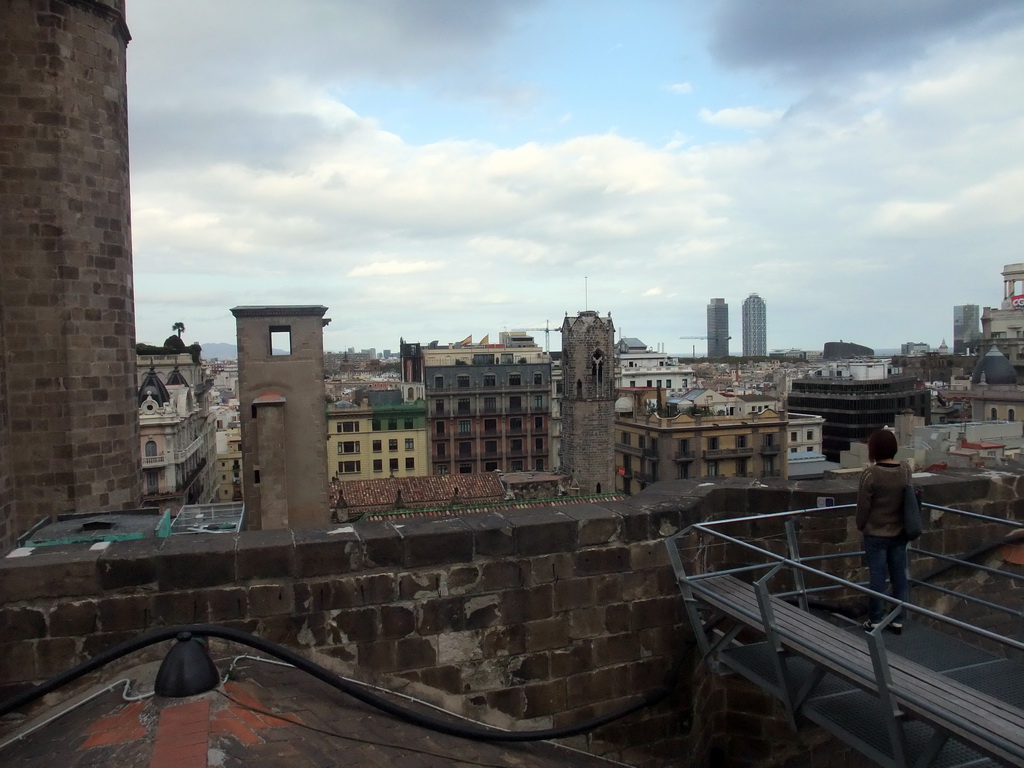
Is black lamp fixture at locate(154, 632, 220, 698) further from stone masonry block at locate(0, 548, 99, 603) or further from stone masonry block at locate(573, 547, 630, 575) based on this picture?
stone masonry block at locate(573, 547, 630, 575)

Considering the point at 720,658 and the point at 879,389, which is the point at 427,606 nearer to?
the point at 720,658

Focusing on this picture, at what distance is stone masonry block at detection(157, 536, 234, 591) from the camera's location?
13.2ft

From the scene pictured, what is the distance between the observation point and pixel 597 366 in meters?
47.1

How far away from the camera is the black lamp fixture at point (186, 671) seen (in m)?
3.58

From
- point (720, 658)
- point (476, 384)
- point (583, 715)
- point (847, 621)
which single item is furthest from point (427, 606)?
point (476, 384)

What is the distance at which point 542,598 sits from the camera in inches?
187

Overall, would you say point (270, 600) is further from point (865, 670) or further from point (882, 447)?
point (882, 447)

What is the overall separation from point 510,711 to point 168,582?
2154 millimetres

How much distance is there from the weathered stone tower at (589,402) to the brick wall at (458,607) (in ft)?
133

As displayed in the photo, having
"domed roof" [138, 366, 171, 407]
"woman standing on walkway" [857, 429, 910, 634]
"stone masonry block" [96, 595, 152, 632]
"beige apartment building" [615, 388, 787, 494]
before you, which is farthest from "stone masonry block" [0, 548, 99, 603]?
"beige apartment building" [615, 388, 787, 494]

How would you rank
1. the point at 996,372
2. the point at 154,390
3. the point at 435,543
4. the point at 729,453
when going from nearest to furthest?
the point at 435,543, the point at 154,390, the point at 729,453, the point at 996,372

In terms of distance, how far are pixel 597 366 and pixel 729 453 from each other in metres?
9.67

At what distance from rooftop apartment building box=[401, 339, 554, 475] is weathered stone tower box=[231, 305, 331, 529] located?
30.2 m

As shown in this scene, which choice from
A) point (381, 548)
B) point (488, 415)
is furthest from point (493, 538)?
point (488, 415)
